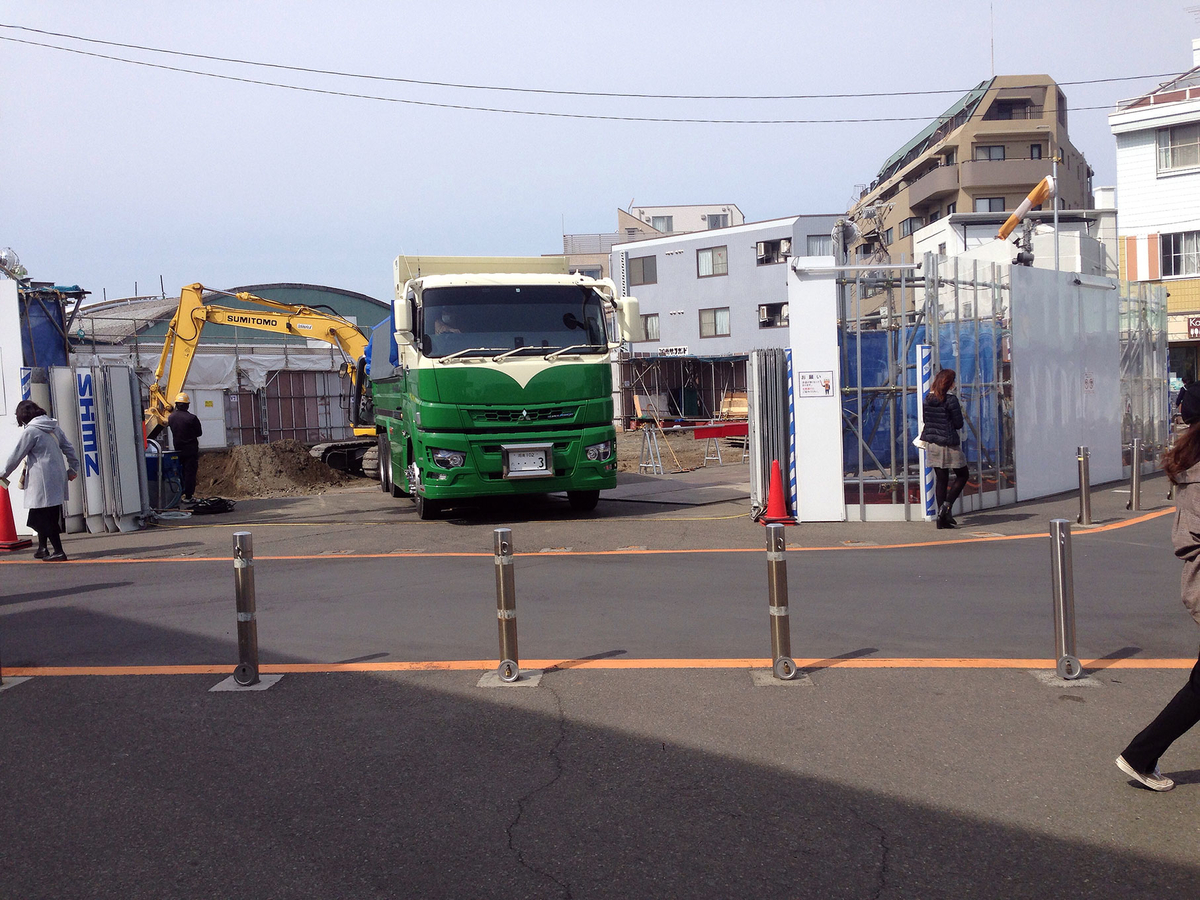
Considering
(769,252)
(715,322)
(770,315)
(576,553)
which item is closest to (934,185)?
(769,252)

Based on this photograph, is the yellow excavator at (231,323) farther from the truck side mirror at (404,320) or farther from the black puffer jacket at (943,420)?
the black puffer jacket at (943,420)

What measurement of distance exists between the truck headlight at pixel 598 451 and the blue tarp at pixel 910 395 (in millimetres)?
3103

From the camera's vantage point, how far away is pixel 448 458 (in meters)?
12.9

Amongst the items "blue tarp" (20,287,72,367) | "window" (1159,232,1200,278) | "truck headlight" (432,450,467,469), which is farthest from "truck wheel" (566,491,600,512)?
"window" (1159,232,1200,278)

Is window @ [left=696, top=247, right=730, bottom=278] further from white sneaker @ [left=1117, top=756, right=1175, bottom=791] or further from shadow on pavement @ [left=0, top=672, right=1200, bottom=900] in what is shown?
white sneaker @ [left=1117, top=756, right=1175, bottom=791]

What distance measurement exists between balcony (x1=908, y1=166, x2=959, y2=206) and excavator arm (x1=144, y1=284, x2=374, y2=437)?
34434 millimetres

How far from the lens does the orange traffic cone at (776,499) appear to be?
12.6m

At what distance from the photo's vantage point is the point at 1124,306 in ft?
59.8

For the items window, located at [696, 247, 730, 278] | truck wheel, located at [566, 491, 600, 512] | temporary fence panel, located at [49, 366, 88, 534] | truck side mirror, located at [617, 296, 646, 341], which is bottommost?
truck wheel, located at [566, 491, 600, 512]

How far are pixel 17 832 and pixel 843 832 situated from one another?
334 cm

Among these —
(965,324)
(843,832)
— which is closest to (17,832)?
(843,832)

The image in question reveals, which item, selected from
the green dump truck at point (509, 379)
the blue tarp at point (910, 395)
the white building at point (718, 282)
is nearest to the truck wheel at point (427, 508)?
the green dump truck at point (509, 379)

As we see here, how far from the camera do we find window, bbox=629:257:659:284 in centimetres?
4850

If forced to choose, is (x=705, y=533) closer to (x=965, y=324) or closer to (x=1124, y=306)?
(x=965, y=324)
